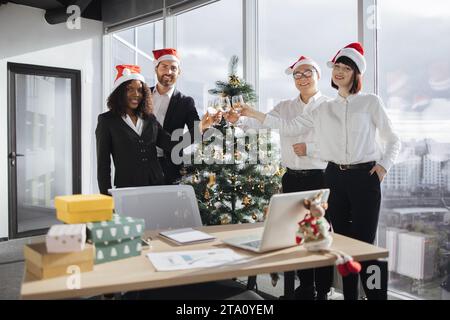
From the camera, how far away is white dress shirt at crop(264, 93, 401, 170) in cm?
247

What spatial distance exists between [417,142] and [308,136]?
30.5 inches

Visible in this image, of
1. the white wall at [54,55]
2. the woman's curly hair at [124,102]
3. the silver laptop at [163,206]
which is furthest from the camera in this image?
the white wall at [54,55]

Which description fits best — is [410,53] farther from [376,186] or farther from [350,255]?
[350,255]

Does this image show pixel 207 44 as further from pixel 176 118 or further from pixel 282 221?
pixel 282 221

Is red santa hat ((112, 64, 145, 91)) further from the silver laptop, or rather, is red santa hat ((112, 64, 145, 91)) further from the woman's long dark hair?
the woman's long dark hair

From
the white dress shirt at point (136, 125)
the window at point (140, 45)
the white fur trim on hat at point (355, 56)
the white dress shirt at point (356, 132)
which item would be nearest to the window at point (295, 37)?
the white fur trim on hat at point (355, 56)

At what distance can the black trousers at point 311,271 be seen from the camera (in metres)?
2.71

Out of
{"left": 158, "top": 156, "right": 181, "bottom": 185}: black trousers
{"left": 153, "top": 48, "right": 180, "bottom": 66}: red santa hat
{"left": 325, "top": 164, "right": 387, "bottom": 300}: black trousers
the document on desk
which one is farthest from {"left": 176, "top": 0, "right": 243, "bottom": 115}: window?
the document on desk

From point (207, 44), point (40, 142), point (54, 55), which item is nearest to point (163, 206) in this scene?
point (207, 44)

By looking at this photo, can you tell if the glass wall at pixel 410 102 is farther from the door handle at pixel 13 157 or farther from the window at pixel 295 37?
the door handle at pixel 13 157

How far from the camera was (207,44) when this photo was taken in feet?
15.1

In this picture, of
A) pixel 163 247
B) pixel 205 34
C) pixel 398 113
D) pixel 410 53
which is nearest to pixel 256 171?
pixel 398 113

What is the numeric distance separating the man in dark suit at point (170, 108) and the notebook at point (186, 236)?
1.37m

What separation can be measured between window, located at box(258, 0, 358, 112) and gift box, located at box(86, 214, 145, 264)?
95.3 inches
